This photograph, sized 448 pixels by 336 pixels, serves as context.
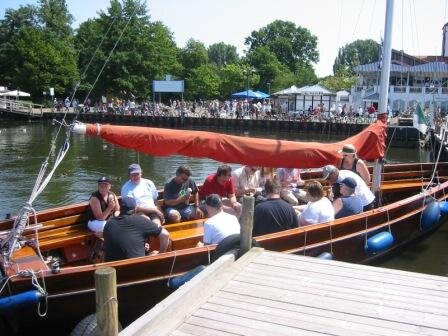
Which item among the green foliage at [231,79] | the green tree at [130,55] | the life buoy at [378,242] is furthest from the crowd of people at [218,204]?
the green foliage at [231,79]

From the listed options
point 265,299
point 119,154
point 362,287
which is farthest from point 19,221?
point 119,154

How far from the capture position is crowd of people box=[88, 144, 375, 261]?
5.85 meters

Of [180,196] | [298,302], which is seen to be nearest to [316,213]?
[180,196]

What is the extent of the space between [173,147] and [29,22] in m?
67.2

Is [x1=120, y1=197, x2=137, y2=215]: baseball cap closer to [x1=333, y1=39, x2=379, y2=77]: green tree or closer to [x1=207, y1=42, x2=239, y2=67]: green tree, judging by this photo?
[x1=333, y1=39, x2=379, y2=77]: green tree

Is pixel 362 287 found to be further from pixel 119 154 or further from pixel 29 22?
pixel 29 22

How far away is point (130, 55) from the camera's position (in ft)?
161

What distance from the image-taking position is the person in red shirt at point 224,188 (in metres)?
7.98

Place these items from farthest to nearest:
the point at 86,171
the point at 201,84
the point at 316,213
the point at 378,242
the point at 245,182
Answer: the point at 201,84 → the point at 86,171 → the point at 245,182 → the point at 378,242 → the point at 316,213

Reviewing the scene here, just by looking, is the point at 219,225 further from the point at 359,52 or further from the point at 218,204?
the point at 359,52

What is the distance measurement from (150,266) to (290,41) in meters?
74.9

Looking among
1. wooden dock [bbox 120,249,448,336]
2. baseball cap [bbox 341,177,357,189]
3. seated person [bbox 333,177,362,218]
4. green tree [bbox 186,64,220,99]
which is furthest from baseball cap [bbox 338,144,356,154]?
green tree [bbox 186,64,220,99]

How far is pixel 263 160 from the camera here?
7230mm

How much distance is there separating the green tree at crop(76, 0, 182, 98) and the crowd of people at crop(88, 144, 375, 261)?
41442 mm
